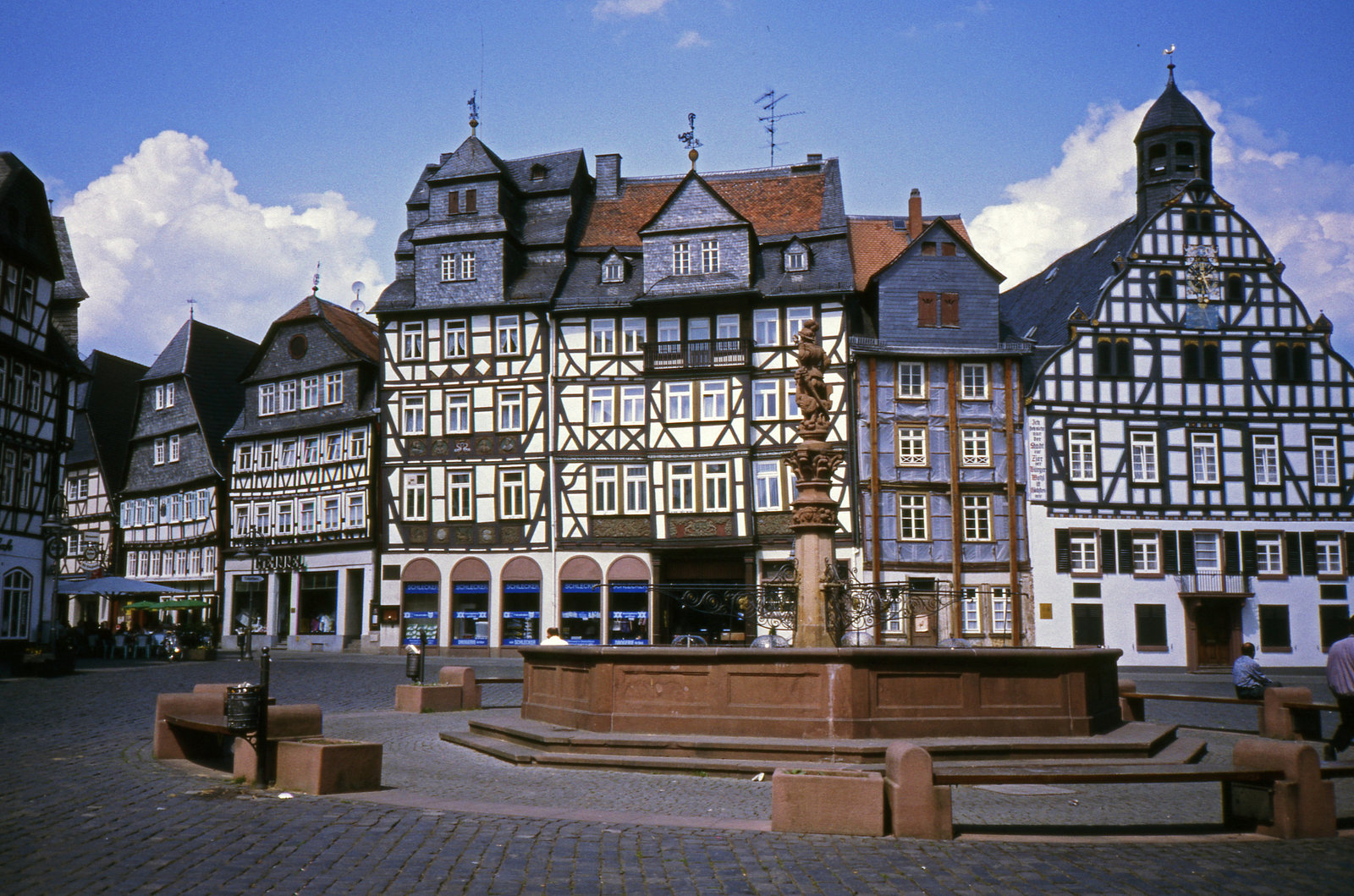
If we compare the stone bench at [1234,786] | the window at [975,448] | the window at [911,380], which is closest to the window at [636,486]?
the window at [911,380]

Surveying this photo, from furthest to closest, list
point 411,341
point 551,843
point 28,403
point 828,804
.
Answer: point 411,341, point 28,403, point 828,804, point 551,843

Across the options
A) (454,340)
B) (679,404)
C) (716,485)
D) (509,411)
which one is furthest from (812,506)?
(454,340)

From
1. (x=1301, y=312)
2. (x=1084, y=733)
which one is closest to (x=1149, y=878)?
(x=1084, y=733)

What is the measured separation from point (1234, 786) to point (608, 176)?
130 feet

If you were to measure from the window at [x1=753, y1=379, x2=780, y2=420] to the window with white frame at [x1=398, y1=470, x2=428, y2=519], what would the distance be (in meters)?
12.0

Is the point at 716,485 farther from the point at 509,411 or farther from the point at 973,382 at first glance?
the point at 973,382

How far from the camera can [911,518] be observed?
3847 centimetres

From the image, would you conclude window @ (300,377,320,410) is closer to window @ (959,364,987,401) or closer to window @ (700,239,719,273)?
window @ (700,239,719,273)

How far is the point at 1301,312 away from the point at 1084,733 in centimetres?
3159

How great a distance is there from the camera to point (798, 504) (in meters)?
15.7

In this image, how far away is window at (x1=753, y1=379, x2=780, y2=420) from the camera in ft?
128

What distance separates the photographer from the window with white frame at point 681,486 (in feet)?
128

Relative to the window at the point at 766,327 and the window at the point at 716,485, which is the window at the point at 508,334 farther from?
the window at the point at 766,327

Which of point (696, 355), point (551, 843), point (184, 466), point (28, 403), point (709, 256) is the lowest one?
point (551, 843)
